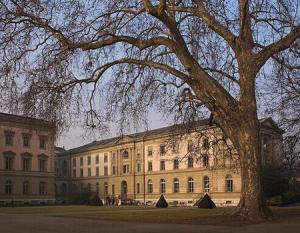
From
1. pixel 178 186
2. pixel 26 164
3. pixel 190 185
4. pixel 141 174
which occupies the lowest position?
pixel 178 186

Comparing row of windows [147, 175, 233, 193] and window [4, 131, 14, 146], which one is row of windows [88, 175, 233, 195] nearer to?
row of windows [147, 175, 233, 193]

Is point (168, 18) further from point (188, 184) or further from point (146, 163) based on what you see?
point (146, 163)

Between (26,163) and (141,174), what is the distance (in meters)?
27.5

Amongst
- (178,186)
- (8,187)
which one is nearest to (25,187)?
(8,187)

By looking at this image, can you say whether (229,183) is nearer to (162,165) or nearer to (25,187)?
(162,165)

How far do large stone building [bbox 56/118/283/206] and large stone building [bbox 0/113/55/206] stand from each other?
488 inches

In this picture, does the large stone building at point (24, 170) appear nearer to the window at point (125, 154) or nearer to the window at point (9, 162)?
the window at point (9, 162)

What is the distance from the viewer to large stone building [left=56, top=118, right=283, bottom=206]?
9119 centimetres

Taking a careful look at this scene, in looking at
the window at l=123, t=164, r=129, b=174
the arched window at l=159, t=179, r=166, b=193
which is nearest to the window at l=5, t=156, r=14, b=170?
the window at l=123, t=164, r=129, b=174

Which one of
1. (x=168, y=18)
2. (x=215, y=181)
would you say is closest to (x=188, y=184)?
(x=215, y=181)

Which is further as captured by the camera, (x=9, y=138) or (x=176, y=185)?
(x=176, y=185)

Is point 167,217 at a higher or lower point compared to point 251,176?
lower

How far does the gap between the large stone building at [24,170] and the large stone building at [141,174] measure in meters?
12.4

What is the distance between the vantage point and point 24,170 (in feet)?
307
